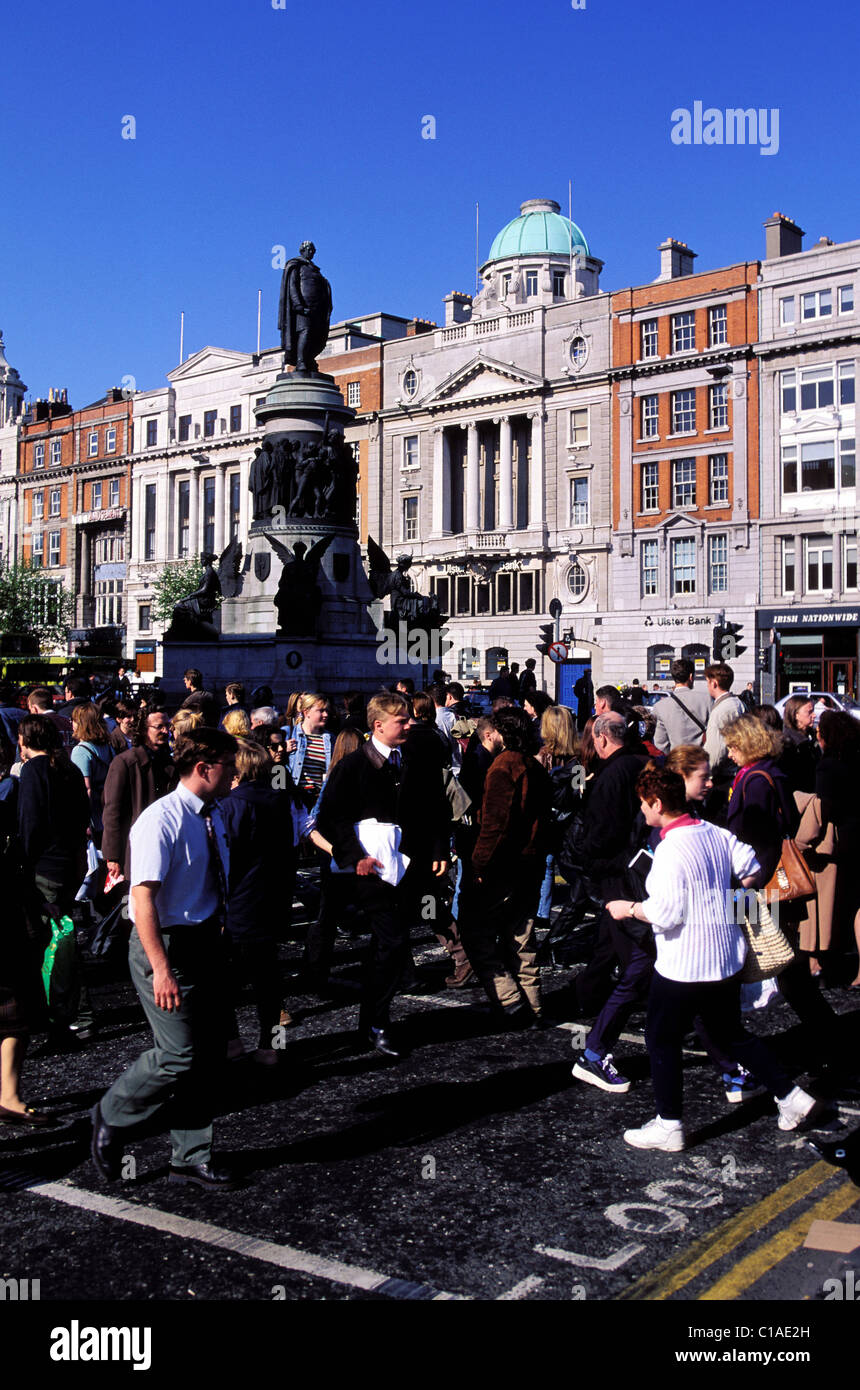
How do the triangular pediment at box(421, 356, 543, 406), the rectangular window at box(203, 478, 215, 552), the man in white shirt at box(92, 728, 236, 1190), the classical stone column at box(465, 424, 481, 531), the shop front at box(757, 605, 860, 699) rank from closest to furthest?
the man in white shirt at box(92, 728, 236, 1190), the shop front at box(757, 605, 860, 699), the triangular pediment at box(421, 356, 543, 406), the classical stone column at box(465, 424, 481, 531), the rectangular window at box(203, 478, 215, 552)

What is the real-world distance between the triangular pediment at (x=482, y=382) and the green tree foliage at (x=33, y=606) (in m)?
25.9

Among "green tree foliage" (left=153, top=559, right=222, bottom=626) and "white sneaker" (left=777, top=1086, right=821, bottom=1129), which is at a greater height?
"green tree foliage" (left=153, top=559, right=222, bottom=626)

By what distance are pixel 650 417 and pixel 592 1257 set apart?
173 ft

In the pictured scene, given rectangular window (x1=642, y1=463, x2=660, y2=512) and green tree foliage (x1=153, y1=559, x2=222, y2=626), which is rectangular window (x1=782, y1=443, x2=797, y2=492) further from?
green tree foliage (x1=153, y1=559, x2=222, y2=626)

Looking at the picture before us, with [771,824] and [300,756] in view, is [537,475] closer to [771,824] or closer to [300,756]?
[300,756]

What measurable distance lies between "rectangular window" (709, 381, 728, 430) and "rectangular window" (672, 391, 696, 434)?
837mm

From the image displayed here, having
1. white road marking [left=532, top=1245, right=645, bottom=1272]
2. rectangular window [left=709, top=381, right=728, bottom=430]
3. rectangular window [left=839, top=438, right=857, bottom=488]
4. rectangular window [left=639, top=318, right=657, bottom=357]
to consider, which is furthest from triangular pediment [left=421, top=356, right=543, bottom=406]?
white road marking [left=532, top=1245, right=645, bottom=1272]

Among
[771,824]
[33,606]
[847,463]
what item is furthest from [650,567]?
[771,824]

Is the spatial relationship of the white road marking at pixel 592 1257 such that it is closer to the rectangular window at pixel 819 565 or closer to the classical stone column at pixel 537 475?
the rectangular window at pixel 819 565

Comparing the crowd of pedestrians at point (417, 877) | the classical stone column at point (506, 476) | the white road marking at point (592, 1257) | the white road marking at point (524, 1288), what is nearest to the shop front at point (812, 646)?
the classical stone column at point (506, 476)

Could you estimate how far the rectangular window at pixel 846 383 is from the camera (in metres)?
47.9

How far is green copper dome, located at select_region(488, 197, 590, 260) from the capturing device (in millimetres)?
67250
